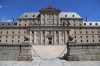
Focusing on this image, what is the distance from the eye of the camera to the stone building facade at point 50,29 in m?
55.4

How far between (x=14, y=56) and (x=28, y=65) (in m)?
2.57

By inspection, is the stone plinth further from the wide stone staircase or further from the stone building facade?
the stone building facade

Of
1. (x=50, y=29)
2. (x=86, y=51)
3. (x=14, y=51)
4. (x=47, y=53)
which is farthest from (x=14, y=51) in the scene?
(x=50, y=29)

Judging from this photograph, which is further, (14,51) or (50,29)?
(50,29)

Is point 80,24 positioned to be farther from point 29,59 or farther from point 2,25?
point 29,59

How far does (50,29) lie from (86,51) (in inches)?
1818

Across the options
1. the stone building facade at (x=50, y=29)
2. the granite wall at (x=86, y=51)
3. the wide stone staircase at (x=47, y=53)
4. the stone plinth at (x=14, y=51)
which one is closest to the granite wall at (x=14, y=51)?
the stone plinth at (x=14, y=51)

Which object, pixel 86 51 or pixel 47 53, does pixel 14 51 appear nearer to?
pixel 86 51

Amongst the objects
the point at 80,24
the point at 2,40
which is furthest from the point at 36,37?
the point at 80,24

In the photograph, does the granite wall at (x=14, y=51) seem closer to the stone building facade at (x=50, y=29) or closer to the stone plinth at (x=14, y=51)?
the stone plinth at (x=14, y=51)

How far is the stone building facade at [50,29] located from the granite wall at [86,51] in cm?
4495

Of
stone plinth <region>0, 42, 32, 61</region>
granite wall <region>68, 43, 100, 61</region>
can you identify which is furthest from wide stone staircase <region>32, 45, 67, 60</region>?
granite wall <region>68, 43, 100, 61</region>

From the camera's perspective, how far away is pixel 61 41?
54844mm

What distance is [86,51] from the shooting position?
9516 millimetres
